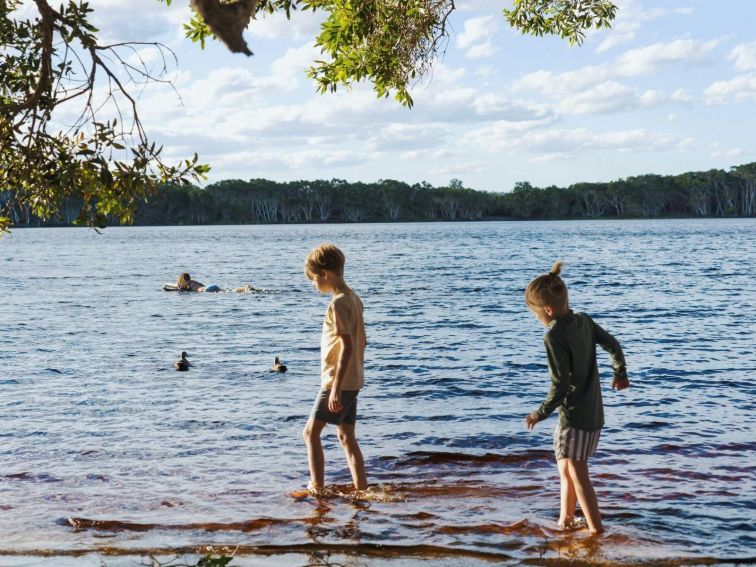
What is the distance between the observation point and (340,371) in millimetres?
7102

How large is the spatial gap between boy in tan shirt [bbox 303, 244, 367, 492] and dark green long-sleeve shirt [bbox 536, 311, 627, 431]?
167cm

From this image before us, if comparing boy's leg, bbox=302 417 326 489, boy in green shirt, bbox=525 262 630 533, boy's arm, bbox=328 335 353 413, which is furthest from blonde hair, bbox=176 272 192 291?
boy in green shirt, bbox=525 262 630 533

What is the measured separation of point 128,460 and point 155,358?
A: 886 cm

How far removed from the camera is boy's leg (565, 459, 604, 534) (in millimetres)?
6391

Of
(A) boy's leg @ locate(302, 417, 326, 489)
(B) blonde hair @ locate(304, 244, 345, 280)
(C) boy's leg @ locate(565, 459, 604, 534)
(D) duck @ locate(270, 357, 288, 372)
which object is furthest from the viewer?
(D) duck @ locate(270, 357, 288, 372)

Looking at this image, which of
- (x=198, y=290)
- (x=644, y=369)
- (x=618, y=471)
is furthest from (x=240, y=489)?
(x=198, y=290)

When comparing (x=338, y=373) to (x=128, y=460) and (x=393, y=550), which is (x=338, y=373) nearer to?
(x=393, y=550)

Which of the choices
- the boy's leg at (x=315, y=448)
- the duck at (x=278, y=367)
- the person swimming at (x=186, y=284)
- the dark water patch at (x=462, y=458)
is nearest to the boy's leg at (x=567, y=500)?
the boy's leg at (x=315, y=448)

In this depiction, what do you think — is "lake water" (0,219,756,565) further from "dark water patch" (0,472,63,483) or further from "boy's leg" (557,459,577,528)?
"boy's leg" (557,459,577,528)

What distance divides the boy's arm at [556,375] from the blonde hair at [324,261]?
1860 mm

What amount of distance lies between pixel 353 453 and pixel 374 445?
2874 mm

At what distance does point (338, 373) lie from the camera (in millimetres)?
7129

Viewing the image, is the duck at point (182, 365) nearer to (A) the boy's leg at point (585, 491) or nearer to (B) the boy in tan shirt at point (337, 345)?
(B) the boy in tan shirt at point (337, 345)

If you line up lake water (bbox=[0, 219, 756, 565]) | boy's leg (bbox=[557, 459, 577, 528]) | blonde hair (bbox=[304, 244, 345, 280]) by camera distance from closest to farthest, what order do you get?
boy's leg (bbox=[557, 459, 577, 528]) → lake water (bbox=[0, 219, 756, 565]) → blonde hair (bbox=[304, 244, 345, 280])
